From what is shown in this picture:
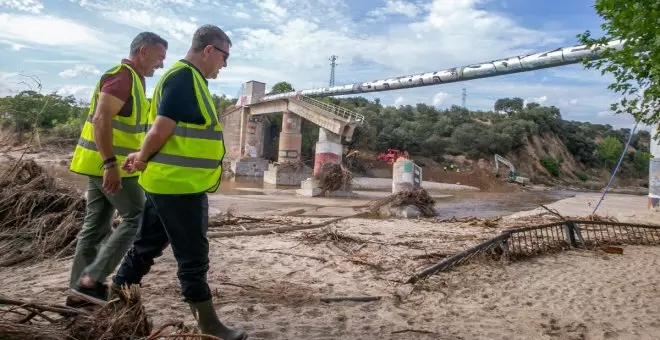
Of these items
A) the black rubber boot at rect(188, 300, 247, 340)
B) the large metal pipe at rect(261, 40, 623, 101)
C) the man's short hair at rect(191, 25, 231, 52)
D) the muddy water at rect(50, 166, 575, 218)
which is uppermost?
the large metal pipe at rect(261, 40, 623, 101)

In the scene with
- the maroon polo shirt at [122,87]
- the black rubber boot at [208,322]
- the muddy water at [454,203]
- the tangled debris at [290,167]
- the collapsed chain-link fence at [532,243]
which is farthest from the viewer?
the tangled debris at [290,167]

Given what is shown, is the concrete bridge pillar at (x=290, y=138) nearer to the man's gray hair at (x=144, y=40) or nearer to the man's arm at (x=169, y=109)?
the man's gray hair at (x=144, y=40)

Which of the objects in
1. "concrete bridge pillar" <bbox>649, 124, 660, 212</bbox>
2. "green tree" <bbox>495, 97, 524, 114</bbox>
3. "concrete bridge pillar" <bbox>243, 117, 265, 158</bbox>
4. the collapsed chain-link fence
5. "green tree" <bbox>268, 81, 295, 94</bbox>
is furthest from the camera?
"green tree" <bbox>495, 97, 524, 114</bbox>

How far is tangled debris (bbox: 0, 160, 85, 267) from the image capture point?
15.5 ft

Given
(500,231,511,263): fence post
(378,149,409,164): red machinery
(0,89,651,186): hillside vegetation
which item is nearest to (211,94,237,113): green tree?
(0,89,651,186): hillside vegetation

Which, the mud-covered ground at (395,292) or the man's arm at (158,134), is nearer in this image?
the man's arm at (158,134)

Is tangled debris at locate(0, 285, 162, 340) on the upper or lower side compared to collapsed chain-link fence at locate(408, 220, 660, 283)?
upper

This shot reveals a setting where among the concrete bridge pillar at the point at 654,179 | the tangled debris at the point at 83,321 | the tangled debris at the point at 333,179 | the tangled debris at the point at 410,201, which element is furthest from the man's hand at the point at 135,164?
the tangled debris at the point at 333,179

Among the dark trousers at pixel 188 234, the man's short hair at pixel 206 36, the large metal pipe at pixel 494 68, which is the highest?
the large metal pipe at pixel 494 68

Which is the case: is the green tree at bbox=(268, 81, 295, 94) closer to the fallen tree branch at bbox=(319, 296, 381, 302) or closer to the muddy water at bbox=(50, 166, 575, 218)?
the muddy water at bbox=(50, 166, 575, 218)

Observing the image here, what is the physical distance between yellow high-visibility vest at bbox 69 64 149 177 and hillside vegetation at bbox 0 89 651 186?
35569 millimetres

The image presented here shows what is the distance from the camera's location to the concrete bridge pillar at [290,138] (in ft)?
96.2

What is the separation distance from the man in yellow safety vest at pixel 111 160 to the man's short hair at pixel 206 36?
0.68 m

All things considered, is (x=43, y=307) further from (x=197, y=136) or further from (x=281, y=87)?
(x=281, y=87)
